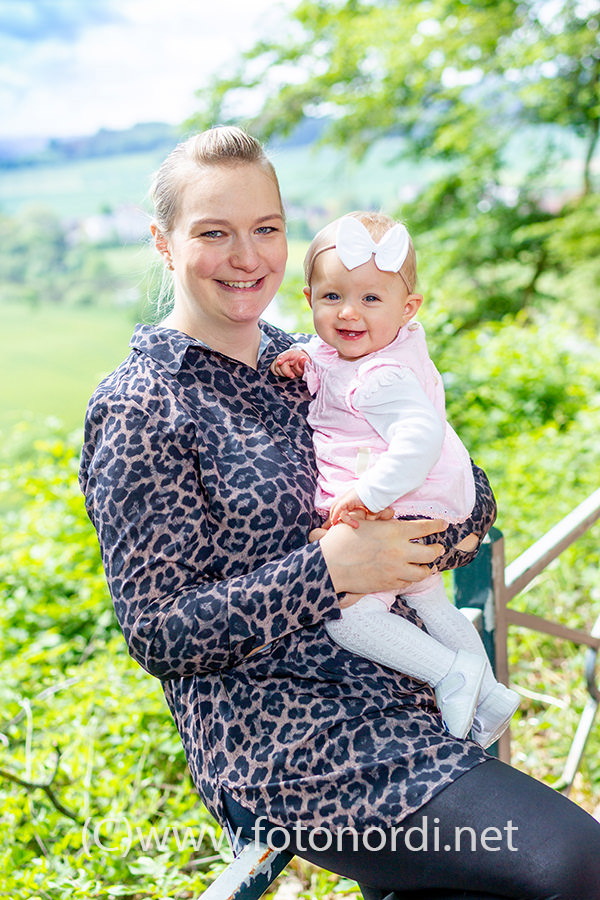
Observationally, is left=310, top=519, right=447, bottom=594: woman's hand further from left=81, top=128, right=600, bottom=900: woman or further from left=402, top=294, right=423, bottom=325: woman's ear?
left=402, top=294, right=423, bottom=325: woman's ear

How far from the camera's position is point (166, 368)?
1309mm

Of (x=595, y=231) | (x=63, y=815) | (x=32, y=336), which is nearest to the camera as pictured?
(x=63, y=815)

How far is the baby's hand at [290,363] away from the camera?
1.49 metres

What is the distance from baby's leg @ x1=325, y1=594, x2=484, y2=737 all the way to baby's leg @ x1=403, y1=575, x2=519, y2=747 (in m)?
0.09

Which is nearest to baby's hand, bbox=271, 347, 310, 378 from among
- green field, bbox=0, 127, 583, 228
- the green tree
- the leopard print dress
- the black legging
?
the leopard print dress

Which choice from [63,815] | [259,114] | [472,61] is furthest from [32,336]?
[63,815]

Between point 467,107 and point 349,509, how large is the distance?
30.3ft

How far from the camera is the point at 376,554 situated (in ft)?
4.18

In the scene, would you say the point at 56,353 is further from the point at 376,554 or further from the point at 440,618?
the point at 376,554

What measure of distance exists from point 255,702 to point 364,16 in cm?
994

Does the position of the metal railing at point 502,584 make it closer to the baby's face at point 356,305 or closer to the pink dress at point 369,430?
the pink dress at point 369,430

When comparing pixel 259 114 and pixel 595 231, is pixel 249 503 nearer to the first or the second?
pixel 595 231

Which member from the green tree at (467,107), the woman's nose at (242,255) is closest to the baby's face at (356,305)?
the woman's nose at (242,255)

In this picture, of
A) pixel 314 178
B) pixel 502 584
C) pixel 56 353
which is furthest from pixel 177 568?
pixel 56 353
